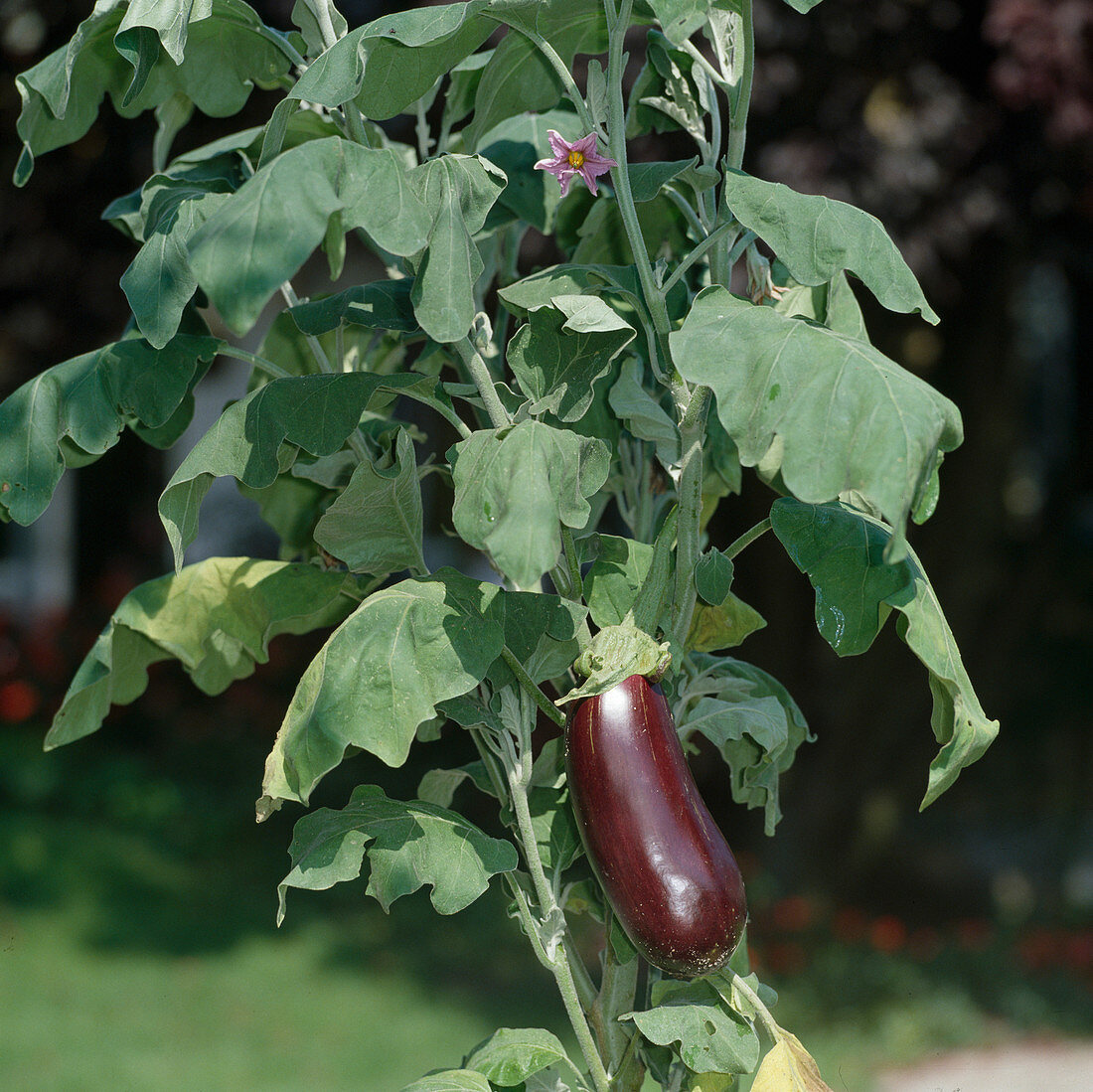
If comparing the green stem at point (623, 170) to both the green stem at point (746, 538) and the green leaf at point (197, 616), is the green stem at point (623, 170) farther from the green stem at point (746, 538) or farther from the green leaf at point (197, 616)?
the green leaf at point (197, 616)

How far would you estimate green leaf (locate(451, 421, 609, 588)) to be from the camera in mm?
920

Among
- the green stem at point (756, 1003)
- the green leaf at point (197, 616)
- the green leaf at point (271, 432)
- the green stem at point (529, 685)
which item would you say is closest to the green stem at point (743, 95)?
the green leaf at point (271, 432)

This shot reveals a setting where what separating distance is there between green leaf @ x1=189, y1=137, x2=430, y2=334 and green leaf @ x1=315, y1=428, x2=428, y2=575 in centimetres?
29

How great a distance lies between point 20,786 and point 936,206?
156 inches

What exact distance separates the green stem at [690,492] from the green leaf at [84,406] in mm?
482

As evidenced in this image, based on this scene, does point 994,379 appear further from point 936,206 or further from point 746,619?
point 746,619

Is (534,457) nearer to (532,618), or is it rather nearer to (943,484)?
(532,618)

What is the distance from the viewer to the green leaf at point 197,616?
1.38 meters

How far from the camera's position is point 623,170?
1.12 metres

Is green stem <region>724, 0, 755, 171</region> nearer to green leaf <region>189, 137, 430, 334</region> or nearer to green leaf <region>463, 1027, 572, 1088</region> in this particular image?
green leaf <region>189, 137, 430, 334</region>

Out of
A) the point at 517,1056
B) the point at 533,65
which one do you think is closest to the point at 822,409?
the point at 533,65

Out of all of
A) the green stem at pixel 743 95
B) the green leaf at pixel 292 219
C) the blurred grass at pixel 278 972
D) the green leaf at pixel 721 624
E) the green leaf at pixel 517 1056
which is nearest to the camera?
the green leaf at pixel 292 219

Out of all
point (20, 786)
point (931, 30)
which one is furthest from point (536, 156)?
point (20, 786)

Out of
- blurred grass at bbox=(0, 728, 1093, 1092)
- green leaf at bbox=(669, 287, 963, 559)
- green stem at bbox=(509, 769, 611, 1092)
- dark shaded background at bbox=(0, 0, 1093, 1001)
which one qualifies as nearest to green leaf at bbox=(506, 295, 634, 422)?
green leaf at bbox=(669, 287, 963, 559)
